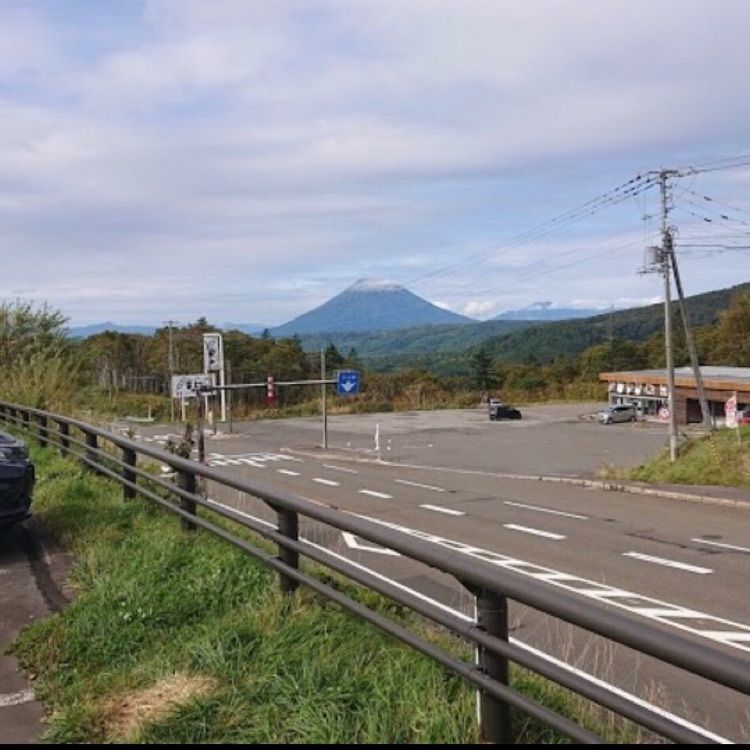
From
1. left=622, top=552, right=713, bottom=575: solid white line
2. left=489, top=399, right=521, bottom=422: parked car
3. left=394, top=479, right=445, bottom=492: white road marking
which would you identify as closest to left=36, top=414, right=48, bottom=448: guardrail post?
left=622, top=552, right=713, bottom=575: solid white line

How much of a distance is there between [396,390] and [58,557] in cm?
8935

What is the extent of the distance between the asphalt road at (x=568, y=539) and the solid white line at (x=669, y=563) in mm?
33

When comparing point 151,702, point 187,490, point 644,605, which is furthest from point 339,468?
point 151,702

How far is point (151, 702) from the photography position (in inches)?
155

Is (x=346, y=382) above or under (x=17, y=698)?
above

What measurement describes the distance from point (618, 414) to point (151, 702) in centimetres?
7031

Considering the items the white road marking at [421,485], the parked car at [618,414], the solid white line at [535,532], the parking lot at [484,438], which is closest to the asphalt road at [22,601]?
the solid white line at [535,532]

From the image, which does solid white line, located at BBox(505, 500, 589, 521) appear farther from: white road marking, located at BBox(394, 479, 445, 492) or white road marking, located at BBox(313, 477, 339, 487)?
white road marking, located at BBox(313, 477, 339, 487)

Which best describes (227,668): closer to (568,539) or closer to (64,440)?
(64,440)

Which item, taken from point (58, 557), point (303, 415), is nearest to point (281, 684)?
point (58, 557)

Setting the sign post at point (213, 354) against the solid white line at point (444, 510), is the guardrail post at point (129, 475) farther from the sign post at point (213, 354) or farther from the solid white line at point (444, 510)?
the sign post at point (213, 354)

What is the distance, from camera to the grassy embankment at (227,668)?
353 centimetres

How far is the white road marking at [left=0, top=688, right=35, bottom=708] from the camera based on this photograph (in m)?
4.25

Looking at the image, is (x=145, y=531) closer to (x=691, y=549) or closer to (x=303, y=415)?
(x=691, y=549)
